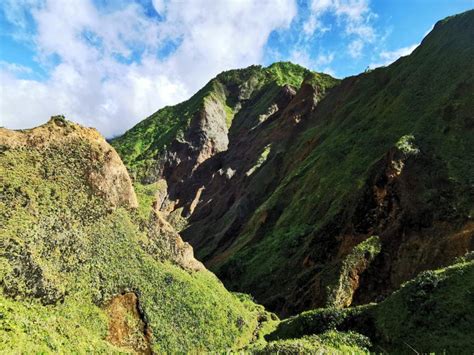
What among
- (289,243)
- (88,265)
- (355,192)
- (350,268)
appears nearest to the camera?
(88,265)

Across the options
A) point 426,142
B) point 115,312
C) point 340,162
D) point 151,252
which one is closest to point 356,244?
point 426,142

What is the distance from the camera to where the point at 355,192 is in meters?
42.1

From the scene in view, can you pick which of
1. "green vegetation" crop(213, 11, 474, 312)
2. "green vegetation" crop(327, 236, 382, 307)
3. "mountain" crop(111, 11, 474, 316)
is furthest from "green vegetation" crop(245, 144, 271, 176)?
"green vegetation" crop(327, 236, 382, 307)

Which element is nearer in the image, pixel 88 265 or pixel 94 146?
pixel 88 265

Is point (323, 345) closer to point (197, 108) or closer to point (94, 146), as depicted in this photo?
point (94, 146)

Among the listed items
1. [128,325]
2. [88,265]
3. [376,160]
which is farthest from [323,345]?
[376,160]

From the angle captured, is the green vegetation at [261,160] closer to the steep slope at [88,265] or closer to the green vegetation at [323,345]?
the steep slope at [88,265]

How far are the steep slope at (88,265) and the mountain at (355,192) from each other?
1271cm

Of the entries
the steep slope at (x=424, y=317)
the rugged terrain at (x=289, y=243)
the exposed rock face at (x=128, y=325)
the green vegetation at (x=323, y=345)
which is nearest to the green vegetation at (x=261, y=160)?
the rugged terrain at (x=289, y=243)

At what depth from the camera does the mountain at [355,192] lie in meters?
33.7

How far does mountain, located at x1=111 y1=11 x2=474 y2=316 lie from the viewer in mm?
33688

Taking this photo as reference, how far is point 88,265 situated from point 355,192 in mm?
29861

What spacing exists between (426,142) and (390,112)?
12007 millimetres

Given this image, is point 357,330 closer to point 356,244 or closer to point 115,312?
point 115,312
